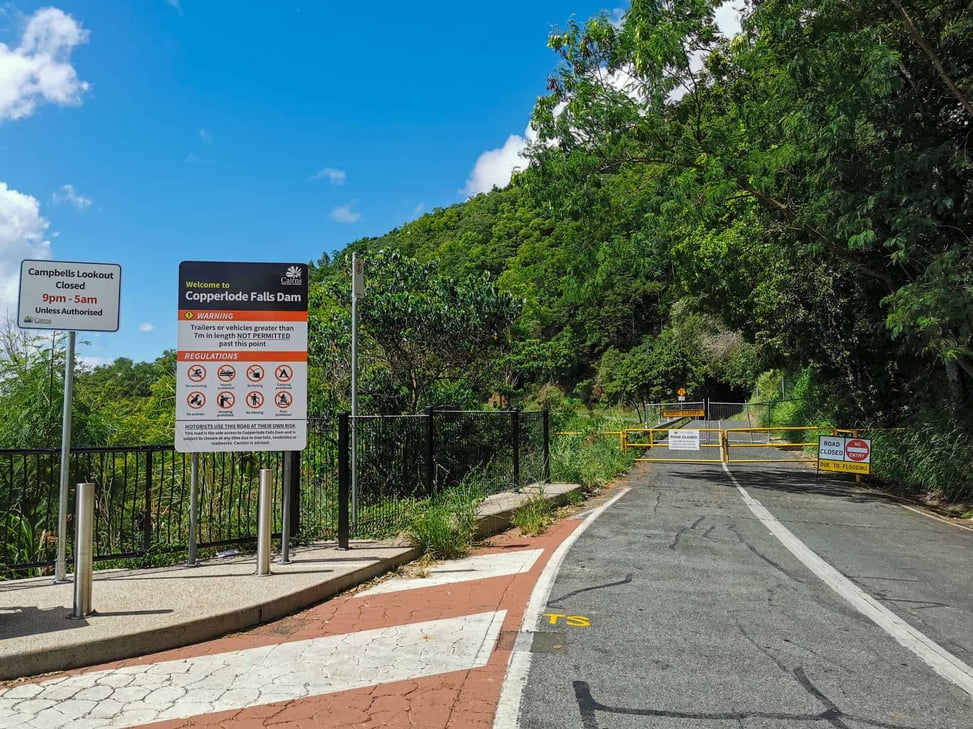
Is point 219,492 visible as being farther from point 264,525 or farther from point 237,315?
point 237,315

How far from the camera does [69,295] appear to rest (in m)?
6.61

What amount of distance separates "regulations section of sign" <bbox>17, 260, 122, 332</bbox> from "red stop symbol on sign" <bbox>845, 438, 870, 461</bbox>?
17.3m

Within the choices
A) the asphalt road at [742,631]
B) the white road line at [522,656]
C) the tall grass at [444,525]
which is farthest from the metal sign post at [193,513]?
the asphalt road at [742,631]

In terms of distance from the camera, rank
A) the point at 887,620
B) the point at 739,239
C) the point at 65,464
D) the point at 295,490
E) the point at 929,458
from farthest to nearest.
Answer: the point at 739,239 → the point at 929,458 → the point at 295,490 → the point at 65,464 → the point at 887,620

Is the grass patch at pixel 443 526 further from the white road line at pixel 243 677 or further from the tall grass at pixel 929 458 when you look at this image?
the tall grass at pixel 929 458

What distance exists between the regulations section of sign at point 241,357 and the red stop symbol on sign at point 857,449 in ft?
50.2

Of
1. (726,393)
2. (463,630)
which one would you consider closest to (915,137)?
(463,630)

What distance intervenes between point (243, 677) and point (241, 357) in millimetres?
3836

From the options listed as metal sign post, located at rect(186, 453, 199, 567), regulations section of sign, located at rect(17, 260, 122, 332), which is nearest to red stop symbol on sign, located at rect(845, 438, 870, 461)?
metal sign post, located at rect(186, 453, 199, 567)

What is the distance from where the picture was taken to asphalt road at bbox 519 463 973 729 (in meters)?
3.97

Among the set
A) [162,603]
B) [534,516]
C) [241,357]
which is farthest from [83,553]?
[534,516]

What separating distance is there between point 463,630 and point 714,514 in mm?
7745

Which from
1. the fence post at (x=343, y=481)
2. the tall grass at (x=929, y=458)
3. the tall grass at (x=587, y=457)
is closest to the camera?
the fence post at (x=343, y=481)

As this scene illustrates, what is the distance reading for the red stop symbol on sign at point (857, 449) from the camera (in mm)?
17531
